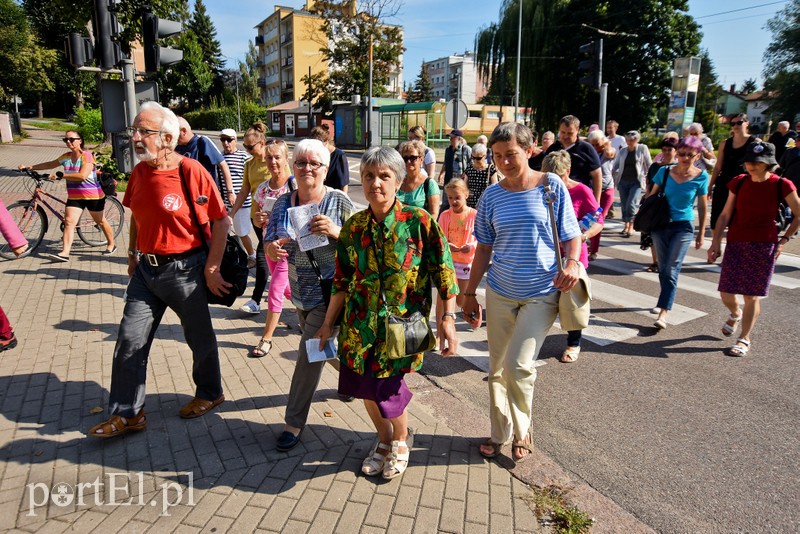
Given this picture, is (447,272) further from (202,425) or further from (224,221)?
(202,425)

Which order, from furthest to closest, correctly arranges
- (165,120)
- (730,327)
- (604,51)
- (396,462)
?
(604,51)
(730,327)
(165,120)
(396,462)

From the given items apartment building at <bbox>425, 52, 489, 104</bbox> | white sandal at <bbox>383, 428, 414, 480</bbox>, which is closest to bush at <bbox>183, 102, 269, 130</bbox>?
apartment building at <bbox>425, 52, 489, 104</bbox>

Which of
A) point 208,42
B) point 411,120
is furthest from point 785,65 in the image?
point 208,42

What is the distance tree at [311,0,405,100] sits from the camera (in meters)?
36.1

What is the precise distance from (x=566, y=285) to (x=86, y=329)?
4617mm

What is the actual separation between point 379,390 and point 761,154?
13.4ft

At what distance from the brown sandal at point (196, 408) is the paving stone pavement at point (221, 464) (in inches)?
2.5

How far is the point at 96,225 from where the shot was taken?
889cm

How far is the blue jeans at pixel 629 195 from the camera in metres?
10.6

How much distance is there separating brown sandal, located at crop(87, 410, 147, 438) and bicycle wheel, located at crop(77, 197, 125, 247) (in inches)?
245

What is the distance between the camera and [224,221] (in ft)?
11.2

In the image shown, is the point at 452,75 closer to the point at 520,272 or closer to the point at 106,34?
the point at 106,34

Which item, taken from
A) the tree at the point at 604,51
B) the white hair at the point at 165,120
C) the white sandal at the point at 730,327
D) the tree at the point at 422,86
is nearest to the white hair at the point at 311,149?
the white hair at the point at 165,120

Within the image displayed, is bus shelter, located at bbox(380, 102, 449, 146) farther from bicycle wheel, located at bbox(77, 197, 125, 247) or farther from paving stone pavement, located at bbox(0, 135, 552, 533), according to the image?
paving stone pavement, located at bbox(0, 135, 552, 533)
